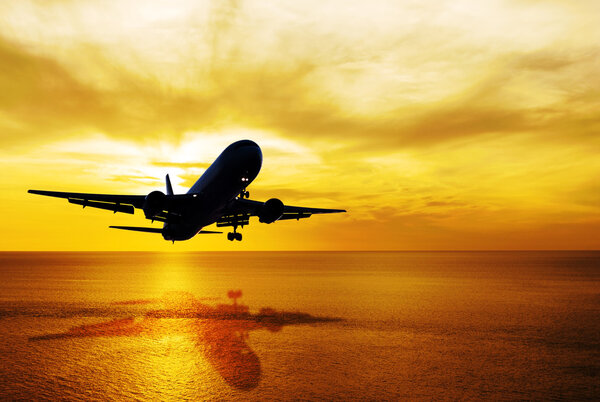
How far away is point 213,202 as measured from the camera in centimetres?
3319

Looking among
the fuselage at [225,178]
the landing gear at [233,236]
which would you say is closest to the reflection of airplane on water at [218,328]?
the fuselage at [225,178]

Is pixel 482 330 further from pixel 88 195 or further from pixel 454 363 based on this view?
pixel 88 195

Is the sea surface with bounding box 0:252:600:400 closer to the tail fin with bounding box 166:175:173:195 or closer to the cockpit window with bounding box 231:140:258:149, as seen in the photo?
the cockpit window with bounding box 231:140:258:149

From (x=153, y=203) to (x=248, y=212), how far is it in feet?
36.5

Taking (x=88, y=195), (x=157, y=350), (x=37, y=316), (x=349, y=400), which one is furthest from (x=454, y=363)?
(x=88, y=195)

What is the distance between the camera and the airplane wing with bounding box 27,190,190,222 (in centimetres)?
3378

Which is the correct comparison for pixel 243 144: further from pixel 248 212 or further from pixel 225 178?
pixel 248 212

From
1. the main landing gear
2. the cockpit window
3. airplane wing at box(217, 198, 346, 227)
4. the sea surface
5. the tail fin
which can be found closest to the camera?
the sea surface

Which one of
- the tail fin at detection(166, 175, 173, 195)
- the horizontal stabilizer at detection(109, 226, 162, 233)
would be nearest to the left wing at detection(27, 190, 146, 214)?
the horizontal stabilizer at detection(109, 226, 162, 233)

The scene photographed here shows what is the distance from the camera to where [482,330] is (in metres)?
24.3

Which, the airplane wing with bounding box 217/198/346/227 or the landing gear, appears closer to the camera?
the airplane wing with bounding box 217/198/346/227

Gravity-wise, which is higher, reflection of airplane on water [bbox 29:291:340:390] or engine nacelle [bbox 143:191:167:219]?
engine nacelle [bbox 143:191:167:219]

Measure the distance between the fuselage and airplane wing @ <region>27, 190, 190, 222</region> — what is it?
1.30m

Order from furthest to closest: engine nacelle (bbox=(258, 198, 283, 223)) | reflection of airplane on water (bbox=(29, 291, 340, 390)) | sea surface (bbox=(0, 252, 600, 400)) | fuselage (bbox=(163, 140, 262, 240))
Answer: engine nacelle (bbox=(258, 198, 283, 223)), fuselage (bbox=(163, 140, 262, 240)), reflection of airplane on water (bbox=(29, 291, 340, 390)), sea surface (bbox=(0, 252, 600, 400))
